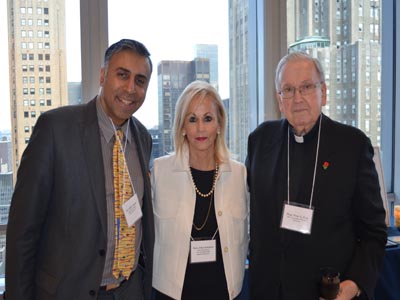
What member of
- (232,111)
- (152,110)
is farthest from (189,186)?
(232,111)

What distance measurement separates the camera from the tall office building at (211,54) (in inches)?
116

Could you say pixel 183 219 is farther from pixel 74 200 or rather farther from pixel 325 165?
pixel 325 165

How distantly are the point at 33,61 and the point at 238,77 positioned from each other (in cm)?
169

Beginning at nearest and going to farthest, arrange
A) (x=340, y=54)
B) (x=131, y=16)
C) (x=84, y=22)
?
(x=84, y=22) < (x=131, y=16) < (x=340, y=54)

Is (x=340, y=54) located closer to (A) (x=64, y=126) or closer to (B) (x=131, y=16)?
(B) (x=131, y=16)

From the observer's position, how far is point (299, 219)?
1628 mm

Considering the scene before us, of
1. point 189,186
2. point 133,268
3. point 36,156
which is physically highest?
point 36,156

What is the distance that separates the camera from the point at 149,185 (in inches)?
68.7

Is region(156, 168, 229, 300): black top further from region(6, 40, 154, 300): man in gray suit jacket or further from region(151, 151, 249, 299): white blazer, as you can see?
region(6, 40, 154, 300): man in gray suit jacket

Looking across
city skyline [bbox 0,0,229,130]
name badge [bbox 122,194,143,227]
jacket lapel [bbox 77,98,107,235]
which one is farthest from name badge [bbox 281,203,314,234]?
city skyline [bbox 0,0,229,130]

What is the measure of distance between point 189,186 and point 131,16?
1.58 m

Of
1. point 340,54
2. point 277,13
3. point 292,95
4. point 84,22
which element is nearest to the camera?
point 292,95

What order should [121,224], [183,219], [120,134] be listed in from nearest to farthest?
[121,224] → [120,134] → [183,219]

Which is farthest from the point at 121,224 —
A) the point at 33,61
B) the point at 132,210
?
the point at 33,61
